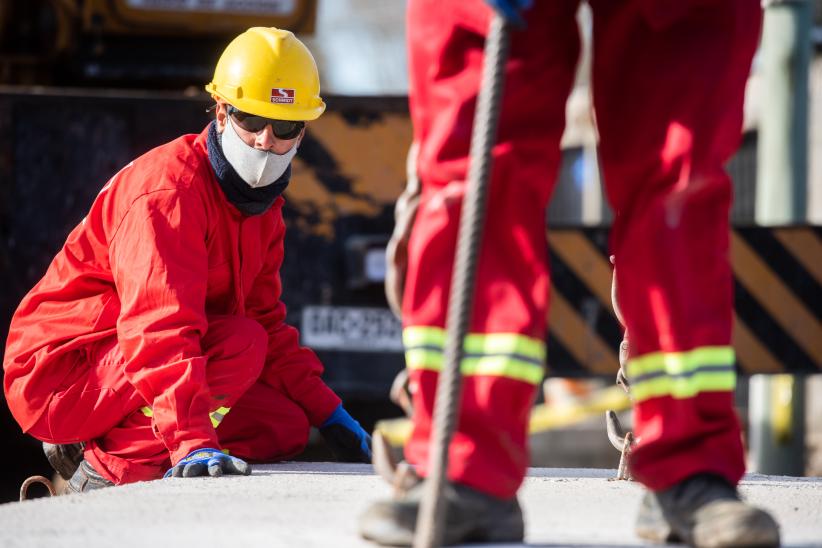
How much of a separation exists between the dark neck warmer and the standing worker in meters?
1.50

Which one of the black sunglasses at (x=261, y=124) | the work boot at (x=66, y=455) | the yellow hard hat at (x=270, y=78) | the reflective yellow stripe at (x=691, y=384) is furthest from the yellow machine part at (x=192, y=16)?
the reflective yellow stripe at (x=691, y=384)

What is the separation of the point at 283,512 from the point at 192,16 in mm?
4669

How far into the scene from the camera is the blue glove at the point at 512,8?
7.07 feet

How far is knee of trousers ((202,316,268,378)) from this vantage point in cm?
376

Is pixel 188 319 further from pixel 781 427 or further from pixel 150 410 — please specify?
pixel 781 427

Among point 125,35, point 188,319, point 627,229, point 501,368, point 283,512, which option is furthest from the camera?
point 125,35

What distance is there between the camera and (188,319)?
353 cm

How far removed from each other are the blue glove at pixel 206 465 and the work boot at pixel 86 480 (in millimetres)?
484

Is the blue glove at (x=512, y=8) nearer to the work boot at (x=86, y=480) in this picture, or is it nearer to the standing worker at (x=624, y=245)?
the standing worker at (x=624, y=245)

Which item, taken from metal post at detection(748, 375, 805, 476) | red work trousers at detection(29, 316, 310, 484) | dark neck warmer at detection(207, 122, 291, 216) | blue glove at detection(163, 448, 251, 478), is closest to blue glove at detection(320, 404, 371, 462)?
red work trousers at detection(29, 316, 310, 484)

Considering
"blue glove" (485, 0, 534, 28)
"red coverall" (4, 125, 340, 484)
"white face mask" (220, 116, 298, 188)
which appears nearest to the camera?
"blue glove" (485, 0, 534, 28)

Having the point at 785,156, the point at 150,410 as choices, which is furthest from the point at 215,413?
the point at 785,156

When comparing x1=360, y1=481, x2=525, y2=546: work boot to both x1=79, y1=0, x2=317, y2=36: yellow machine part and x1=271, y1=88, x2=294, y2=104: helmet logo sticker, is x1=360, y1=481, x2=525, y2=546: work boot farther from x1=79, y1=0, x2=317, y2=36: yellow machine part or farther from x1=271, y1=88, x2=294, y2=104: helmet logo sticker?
x1=79, y1=0, x2=317, y2=36: yellow machine part

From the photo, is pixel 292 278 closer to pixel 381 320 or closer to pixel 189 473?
pixel 381 320
